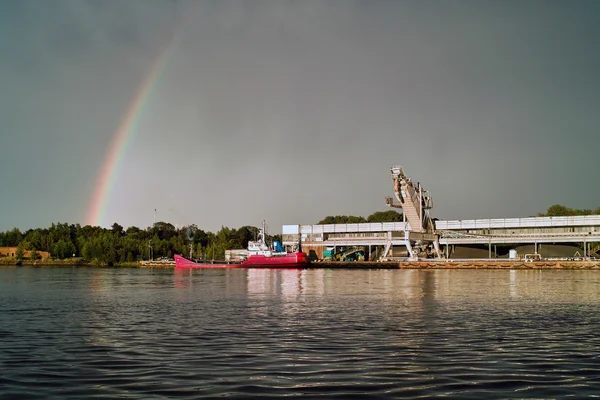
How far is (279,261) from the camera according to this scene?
130m

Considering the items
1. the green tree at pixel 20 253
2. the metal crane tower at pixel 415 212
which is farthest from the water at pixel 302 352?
the green tree at pixel 20 253

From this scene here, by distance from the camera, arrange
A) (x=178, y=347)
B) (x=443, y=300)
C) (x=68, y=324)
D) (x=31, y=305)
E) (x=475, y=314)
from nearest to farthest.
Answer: (x=178, y=347) < (x=68, y=324) < (x=475, y=314) < (x=31, y=305) < (x=443, y=300)

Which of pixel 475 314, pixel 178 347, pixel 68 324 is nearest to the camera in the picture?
pixel 178 347

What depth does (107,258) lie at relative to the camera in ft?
600

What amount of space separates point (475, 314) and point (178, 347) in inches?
646

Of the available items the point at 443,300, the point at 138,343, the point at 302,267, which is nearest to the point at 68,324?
the point at 138,343

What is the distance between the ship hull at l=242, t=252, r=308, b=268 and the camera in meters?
129

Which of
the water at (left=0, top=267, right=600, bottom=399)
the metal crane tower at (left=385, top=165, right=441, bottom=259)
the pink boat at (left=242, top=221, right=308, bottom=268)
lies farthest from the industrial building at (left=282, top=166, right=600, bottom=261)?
the water at (left=0, top=267, right=600, bottom=399)

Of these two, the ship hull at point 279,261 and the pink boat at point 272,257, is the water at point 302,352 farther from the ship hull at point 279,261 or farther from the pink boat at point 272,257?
the pink boat at point 272,257

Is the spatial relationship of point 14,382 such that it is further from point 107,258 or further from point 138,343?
point 107,258

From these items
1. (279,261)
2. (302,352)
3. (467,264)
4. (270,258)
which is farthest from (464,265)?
(302,352)

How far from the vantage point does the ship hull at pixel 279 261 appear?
422 ft

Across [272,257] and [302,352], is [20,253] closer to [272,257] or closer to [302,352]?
[272,257]

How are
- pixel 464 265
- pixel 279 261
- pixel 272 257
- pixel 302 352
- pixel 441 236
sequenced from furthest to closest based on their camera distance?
pixel 441 236 < pixel 272 257 < pixel 279 261 < pixel 464 265 < pixel 302 352
